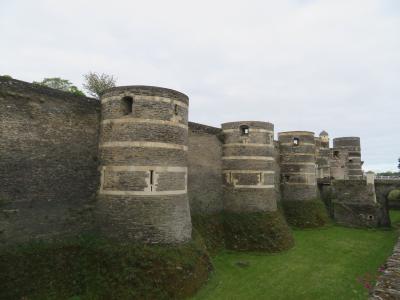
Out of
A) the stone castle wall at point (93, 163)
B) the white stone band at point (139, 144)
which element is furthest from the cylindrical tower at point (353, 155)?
the white stone band at point (139, 144)

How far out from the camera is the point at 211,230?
17.8 metres

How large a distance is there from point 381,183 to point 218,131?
18.4 metres

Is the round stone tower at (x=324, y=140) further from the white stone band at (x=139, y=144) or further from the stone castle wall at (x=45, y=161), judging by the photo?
the stone castle wall at (x=45, y=161)

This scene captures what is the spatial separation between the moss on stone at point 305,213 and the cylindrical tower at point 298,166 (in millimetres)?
506

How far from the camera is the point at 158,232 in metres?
11.7

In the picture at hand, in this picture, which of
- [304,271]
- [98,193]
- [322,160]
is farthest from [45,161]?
[322,160]

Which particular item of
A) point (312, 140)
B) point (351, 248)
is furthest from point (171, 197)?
point (312, 140)

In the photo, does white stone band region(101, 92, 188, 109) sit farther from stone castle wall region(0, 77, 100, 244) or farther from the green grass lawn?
the green grass lawn

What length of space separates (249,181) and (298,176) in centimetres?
895

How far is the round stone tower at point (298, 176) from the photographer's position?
25625 millimetres

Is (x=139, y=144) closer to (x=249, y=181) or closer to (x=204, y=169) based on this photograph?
(x=204, y=169)

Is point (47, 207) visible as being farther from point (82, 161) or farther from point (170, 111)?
point (170, 111)

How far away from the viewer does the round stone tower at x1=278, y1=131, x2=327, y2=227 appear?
25.6 m

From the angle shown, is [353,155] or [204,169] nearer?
[204,169]
